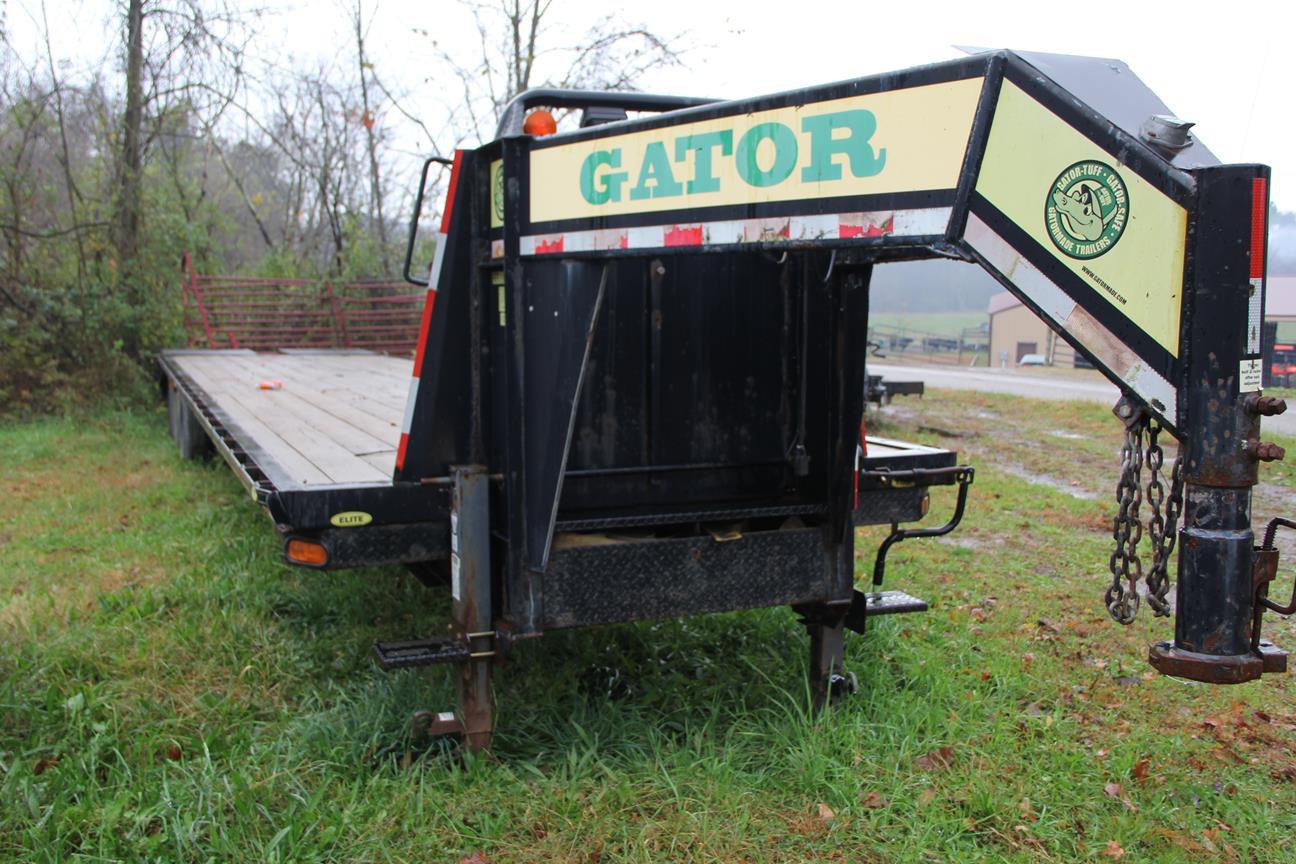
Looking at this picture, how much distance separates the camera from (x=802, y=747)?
152 inches

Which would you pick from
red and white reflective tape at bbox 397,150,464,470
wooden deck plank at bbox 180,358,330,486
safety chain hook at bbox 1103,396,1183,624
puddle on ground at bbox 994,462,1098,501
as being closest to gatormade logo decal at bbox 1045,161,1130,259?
safety chain hook at bbox 1103,396,1183,624

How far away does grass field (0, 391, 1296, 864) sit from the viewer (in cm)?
334

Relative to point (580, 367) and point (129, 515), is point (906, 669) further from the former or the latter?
point (129, 515)

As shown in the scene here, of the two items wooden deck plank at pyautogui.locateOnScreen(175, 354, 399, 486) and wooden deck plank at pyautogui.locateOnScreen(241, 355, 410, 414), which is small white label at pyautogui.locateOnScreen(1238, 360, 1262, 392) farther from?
wooden deck plank at pyautogui.locateOnScreen(241, 355, 410, 414)

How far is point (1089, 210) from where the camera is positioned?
2217 mm

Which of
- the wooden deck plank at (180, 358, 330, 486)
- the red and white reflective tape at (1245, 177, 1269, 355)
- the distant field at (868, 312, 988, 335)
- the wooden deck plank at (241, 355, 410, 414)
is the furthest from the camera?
the distant field at (868, 312, 988, 335)

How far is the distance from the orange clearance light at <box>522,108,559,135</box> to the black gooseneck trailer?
5.4 inches

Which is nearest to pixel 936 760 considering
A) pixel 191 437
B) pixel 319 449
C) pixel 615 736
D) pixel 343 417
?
pixel 615 736

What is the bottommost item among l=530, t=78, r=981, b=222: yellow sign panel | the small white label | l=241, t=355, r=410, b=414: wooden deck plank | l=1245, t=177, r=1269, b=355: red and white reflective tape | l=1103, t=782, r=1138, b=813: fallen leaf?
l=1103, t=782, r=1138, b=813: fallen leaf

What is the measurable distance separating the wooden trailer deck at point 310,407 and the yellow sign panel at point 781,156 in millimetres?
1391

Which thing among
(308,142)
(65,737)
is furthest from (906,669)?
(308,142)

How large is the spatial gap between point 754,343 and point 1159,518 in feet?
6.79

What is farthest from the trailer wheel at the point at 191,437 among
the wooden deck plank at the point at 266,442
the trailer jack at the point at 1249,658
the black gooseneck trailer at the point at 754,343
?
the trailer jack at the point at 1249,658

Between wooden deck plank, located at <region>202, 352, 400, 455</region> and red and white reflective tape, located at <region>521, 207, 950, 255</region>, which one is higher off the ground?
red and white reflective tape, located at <region>521, 207, 950, 255</region>
